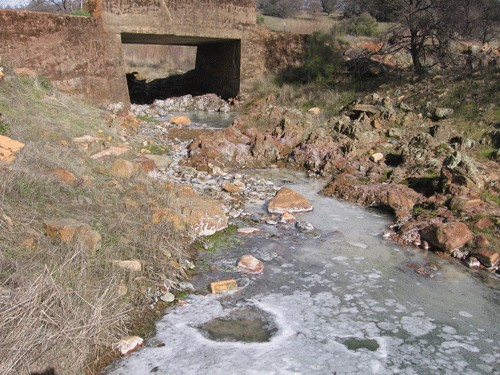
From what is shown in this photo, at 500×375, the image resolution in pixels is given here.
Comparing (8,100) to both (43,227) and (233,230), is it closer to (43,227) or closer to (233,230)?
(43,227)

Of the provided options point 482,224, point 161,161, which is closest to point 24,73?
point 161,161

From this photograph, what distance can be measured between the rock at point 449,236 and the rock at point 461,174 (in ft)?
3.43

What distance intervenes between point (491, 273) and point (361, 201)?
235 cm

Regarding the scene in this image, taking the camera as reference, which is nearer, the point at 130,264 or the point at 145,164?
the point at 130,264

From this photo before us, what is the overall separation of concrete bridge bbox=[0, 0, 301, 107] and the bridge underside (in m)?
0.04

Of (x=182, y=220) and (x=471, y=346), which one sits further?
(x=182, y=220)

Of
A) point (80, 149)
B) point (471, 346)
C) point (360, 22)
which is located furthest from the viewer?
point (360, 22)

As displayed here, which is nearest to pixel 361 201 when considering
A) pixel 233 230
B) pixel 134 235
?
pixel 233 230

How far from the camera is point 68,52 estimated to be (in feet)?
33.4

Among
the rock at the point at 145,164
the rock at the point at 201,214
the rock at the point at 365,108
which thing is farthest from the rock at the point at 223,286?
the rock at the point at 365,108

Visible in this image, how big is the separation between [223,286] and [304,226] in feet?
6.04

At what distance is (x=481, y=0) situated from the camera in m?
12.2

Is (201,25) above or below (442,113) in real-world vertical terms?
above

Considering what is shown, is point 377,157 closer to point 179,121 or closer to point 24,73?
point 179,121
